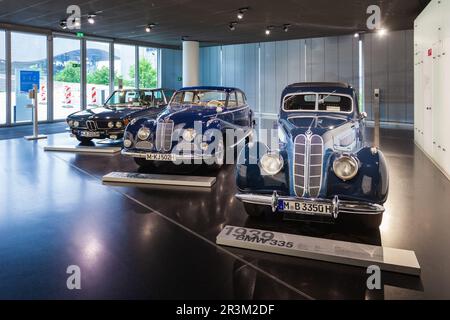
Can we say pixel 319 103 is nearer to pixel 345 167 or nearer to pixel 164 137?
pixel 345 167

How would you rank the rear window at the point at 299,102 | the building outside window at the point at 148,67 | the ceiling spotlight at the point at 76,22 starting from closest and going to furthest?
the rear window at the point at 299,102
the ceiling spotlight at the point at 76,22
the building outside window at the point at 148,67

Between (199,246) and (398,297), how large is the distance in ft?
5.28

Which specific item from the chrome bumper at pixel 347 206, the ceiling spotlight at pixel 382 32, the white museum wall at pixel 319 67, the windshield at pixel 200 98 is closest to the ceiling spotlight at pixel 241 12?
the windshield at pixel 200 98

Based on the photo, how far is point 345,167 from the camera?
3588mm

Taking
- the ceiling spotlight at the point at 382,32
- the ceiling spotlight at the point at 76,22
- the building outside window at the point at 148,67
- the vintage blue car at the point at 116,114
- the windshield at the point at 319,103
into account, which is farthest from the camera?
the building outside window at the point at 148,67

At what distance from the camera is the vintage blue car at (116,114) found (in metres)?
8.62

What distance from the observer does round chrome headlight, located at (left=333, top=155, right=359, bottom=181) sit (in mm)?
3557

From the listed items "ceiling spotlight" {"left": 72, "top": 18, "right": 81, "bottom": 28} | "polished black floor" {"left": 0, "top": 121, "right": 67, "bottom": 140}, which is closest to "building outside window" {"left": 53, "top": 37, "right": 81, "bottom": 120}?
"polished black floor" {"left": 0, "top": 121, "right": 67, "bottom": 140}

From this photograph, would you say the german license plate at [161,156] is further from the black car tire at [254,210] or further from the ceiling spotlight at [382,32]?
the ceiling spotlight at [382,32]

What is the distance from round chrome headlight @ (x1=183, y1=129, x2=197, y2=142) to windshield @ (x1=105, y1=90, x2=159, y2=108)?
12.0 ft

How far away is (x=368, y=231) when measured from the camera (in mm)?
3785

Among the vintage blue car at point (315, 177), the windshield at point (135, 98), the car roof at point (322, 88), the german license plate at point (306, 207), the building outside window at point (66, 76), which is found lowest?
the german license plate at point (306, 207)

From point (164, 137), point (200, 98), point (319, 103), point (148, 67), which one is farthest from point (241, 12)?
point (148, 67)

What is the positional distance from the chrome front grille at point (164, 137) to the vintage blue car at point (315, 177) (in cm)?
228
